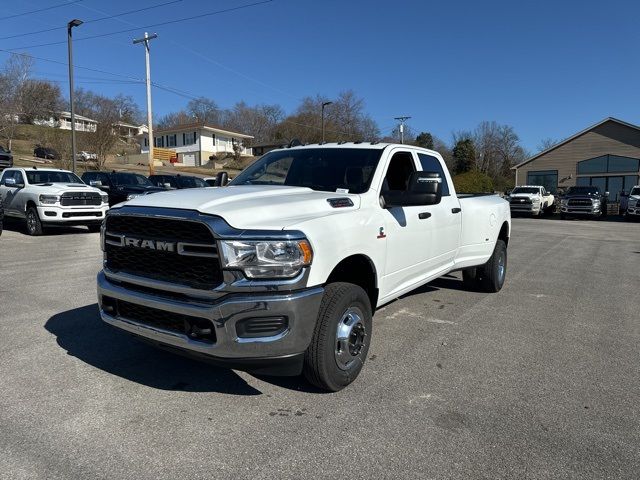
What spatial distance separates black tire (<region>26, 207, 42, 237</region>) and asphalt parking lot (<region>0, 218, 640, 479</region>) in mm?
8011

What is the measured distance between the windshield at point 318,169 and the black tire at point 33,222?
→ 1014 centimetres

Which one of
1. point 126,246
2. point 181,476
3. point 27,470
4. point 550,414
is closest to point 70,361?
point 126,246

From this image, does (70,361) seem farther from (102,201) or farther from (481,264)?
(102,201)

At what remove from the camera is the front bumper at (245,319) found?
10.0 ft

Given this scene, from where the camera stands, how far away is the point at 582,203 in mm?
27438

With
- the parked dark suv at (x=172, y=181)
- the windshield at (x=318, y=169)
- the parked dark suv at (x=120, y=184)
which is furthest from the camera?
the parked dark suv at (x=172, y=181)

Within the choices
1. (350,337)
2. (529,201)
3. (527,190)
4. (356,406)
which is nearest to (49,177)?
(350,337)

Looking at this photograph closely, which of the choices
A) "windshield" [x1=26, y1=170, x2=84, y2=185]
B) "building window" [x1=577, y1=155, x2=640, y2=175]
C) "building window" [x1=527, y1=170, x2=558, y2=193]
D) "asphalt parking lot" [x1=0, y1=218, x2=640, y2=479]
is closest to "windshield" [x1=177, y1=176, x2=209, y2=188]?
"windshield" [x1=26, y1=170, x2=84, y2=185]

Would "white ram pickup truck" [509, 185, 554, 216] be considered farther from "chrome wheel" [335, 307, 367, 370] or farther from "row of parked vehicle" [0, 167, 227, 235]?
"chrome wheel" [335, 307, 367, 370]

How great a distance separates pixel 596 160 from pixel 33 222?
1632 inches

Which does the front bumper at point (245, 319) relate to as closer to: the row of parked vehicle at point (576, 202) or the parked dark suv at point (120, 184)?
the parked dark suv at point (120, 184)

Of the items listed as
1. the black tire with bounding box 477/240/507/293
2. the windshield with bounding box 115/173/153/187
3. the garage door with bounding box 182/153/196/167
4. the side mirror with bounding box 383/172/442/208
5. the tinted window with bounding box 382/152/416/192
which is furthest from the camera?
the garage door with bounding box 182/153/196/167

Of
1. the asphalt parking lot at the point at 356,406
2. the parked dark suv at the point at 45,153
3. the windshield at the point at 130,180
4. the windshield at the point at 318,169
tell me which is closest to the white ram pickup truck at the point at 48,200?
the windshield at the point at 130,180

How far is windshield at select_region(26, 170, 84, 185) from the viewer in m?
13.9
